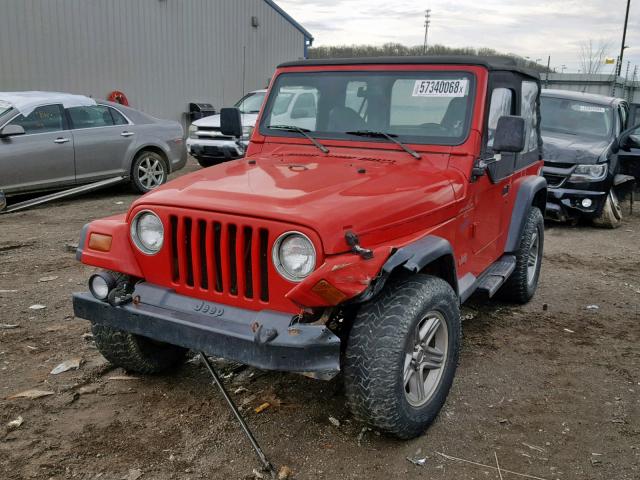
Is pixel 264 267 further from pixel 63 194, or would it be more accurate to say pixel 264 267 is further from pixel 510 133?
pixel 63 194

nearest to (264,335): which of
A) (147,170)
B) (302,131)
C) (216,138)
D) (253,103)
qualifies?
(302,131)

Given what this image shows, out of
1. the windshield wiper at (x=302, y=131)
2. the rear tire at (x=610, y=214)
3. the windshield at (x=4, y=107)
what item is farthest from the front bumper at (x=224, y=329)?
the rear tire at (x=610, y=214)

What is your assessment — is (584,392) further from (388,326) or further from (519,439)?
(388,326)

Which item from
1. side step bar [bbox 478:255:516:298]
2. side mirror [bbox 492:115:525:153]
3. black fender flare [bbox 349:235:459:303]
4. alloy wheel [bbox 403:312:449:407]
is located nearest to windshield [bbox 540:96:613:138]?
side step bar [bbox 478:255:516:298]

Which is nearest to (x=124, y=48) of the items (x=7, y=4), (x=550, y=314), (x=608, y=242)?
(x=7, y=4)

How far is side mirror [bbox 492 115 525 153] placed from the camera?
367 centimetres

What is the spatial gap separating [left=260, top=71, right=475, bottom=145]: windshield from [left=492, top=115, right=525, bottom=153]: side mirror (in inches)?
8.2

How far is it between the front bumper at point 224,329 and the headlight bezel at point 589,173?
6.76 meters

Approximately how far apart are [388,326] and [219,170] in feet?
5.17

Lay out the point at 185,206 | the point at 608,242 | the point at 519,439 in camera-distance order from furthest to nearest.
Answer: the point at 608,242 < the point at 519,439 < the point at 185,206

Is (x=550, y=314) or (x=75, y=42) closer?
(x=550, y=314)

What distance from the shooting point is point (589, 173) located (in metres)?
8.32

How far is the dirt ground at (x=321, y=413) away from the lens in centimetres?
293

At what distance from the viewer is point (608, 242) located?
26.2 feet
